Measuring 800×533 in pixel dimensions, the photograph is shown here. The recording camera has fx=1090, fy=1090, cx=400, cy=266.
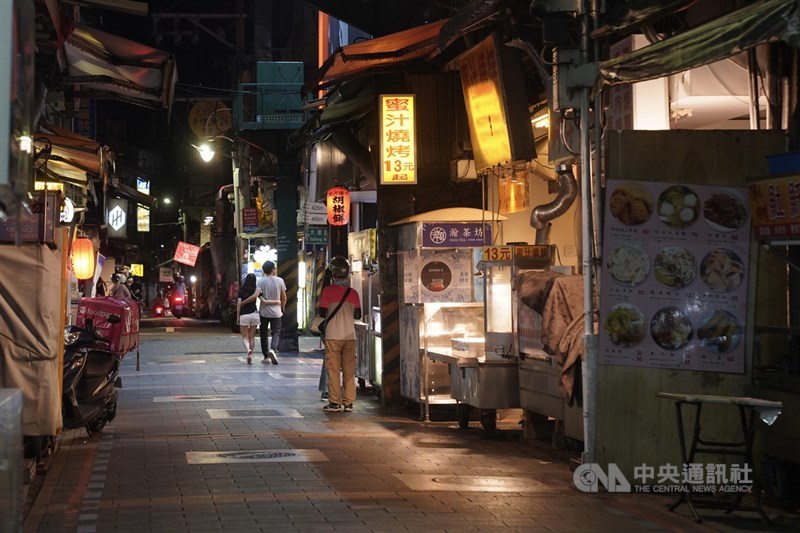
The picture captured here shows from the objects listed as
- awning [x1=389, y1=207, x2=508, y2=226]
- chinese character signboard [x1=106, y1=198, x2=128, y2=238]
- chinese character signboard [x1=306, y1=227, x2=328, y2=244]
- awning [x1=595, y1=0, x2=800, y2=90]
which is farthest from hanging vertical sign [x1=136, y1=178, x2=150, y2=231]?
awning [x1=595, y1=0, x2=800, y2=90]

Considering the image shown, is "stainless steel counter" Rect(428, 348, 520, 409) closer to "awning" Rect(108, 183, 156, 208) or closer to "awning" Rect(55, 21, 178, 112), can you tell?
"awning" Rect(55, 21, 178, 112)

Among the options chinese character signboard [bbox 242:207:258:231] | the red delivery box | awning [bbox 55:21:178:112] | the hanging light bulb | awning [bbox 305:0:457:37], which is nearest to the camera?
the red delivery box

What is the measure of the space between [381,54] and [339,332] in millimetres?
4168

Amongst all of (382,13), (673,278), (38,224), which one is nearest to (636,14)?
(673,278)

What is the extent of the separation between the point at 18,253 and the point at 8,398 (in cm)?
477

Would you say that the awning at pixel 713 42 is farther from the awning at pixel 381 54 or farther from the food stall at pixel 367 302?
the food stall at pixel 367 302

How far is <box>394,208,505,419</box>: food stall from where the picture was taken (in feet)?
52.6

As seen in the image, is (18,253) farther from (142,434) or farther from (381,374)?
(381,374)

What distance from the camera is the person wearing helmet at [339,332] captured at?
16.5 metres

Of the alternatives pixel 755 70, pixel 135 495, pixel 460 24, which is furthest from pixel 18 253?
pixel 755 70

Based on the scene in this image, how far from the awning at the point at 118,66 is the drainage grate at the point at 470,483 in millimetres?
6803

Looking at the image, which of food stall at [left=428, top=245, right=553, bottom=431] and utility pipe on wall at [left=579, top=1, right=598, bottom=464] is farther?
food stall at [left=428, top=245, right=553, bottom=431]

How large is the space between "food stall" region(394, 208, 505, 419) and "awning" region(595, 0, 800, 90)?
597cm

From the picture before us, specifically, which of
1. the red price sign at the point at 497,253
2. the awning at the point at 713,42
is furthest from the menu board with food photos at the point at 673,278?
the red price sign at the point at 497,253
